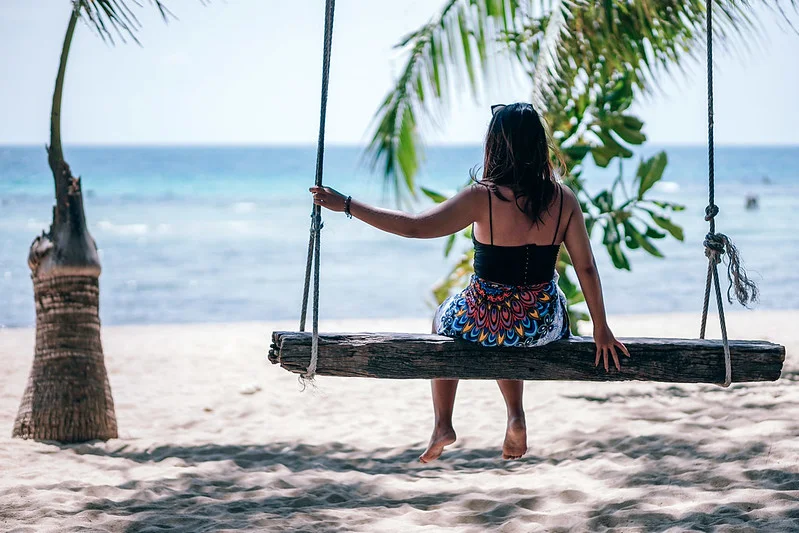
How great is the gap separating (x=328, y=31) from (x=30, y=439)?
10.6ft

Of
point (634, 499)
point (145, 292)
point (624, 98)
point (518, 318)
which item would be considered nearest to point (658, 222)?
point (624, 98)

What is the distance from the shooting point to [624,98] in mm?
5492

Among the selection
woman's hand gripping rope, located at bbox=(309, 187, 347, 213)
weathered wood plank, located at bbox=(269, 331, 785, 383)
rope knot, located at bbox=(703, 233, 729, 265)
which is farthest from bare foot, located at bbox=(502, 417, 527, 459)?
woman's hand gripping rope, located at bbox=(309, 187, 347, 213)

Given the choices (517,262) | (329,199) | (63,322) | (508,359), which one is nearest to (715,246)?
(517,262)

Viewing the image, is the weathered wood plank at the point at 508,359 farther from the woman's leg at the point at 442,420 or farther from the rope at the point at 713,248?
the woman's leg at the point at 442,420

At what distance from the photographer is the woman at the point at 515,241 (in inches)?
107

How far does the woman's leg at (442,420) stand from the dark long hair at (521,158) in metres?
0.69

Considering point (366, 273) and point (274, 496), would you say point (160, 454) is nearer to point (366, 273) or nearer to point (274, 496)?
point (274, 496)

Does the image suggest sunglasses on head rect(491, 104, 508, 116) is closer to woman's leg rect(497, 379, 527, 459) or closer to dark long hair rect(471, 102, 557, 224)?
dark long hair rect(471, 102, 557, 224)

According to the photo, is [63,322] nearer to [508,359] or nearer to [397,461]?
[397,461]

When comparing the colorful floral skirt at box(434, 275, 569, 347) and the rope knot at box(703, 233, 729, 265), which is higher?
the rope knot at box(703, 233, 729, 265)

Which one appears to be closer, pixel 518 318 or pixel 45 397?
pixel 518 318

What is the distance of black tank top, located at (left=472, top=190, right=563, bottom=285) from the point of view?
2.83m

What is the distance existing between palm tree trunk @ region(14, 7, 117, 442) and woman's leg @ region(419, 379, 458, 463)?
8.64ft
